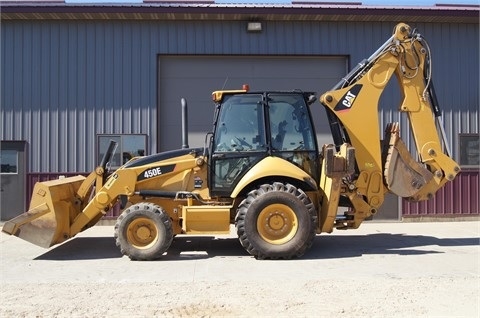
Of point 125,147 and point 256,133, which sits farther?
point 125,147

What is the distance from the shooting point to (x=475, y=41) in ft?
44.7

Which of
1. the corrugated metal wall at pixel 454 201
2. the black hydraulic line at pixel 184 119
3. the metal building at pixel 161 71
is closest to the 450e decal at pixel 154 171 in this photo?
the black hydraulic line at pixel 184 119

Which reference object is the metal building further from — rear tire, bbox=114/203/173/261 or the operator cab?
rear tire, bbox=114/203/173/261

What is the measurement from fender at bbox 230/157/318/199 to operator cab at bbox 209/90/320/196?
0.49 feet

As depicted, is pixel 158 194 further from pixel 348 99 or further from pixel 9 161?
pixel 9 161

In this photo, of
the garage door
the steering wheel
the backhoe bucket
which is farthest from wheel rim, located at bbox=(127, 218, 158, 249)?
the garage door

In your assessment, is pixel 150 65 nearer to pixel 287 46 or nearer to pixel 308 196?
pixel 287 46

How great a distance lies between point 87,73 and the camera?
12969 millimetres

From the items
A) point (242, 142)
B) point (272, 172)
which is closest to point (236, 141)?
point (242, 142)

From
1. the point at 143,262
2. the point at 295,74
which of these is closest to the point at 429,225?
the point at 295,74

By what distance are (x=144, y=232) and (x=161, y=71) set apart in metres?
6.01

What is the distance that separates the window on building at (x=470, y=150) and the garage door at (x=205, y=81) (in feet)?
11.4

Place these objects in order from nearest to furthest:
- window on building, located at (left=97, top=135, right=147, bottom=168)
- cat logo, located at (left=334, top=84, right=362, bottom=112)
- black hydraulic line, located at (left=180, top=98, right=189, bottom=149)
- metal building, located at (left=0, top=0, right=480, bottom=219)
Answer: black hydraulic line, located at (left=180, top=98, right=189, bottom=149), cat logo, located at (left=334, top=84, right=362, bottom=112), metal building, located at (left=0, top=0, right=480, bottom=219), window on building, located at (left=97, top=135, right=147, bottom=168)

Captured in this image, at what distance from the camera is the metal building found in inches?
505
